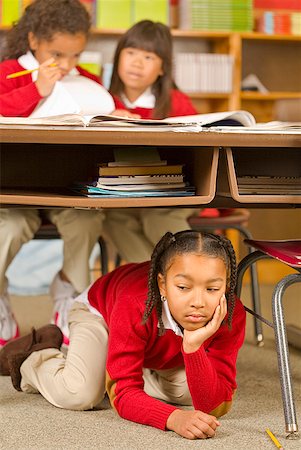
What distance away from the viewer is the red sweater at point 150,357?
1.62 metres

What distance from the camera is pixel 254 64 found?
4.34m

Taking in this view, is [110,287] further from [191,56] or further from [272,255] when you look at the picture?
[191,56]

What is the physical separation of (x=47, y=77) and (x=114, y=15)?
208 centimetres

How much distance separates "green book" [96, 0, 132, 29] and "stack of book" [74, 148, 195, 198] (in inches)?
93.7

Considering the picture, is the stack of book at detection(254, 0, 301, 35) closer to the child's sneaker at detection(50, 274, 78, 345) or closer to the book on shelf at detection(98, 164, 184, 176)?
the child's sneaker at detection(50, 274, 78, 345)

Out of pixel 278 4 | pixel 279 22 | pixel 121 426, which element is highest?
pixel 278 4

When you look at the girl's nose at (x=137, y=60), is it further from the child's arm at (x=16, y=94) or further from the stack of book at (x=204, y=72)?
the stack of book at (x=204, y=72)

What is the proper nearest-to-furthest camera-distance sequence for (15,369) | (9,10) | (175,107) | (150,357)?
(150,357), (15,369), (175,107), (9,10)

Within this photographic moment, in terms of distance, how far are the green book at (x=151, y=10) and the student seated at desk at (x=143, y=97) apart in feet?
4.27

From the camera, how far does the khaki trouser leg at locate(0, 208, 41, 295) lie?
2.15 m

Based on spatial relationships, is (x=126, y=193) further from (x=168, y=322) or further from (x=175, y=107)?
(x=175, y=107)

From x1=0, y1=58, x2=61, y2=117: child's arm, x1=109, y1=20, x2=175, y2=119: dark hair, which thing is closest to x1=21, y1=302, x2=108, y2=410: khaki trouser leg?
x1=0, y1=58, x2=61, y2=117: child's arm

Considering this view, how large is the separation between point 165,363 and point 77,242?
0.68 metres

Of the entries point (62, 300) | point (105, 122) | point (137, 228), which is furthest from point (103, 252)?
point (105, 122)
